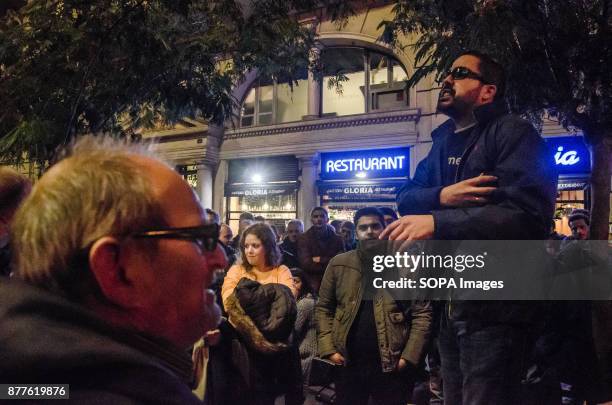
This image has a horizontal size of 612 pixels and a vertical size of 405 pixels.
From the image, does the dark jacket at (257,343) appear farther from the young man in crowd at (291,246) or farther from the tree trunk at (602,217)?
the young man in crowd at (291,246)

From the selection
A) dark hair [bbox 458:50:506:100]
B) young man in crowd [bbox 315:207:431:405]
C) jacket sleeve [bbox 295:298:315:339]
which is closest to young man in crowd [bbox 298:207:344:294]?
jacket sleeve [bbox 295:298:315:339]

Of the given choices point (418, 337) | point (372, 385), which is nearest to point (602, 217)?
point (418, 337)

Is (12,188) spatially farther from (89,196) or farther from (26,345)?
(26,345)

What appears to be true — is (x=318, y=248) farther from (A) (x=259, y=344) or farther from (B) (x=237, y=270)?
(A) (x=259, y=344)

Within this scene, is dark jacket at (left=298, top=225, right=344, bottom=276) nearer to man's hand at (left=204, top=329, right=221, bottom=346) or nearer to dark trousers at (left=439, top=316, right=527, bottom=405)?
man's hand at (left=204, top=329, right=221, bottom=346)

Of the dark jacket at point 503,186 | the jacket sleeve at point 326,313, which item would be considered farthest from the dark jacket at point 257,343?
the dark jacket at point 503,186

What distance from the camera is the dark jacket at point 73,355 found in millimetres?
771

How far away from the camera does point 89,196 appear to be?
1000mm

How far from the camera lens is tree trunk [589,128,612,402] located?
3.81 m

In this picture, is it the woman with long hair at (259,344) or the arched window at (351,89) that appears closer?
the woman with long hair at (259,344)

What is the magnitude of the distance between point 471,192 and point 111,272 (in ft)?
4.03

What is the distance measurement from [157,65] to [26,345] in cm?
496

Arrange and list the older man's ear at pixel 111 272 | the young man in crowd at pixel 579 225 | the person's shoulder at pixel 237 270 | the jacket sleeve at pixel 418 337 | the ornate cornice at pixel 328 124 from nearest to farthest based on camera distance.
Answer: the older man's ear at pixel 111 272, the jacket sleeve at pixel 418 337, the person's shoulder at pixel 237 270, the young man in crowd at pixel 579 225, the ornate cornice at pixel 328 124

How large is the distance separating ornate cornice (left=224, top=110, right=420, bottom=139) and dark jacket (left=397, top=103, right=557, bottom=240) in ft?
39.4
